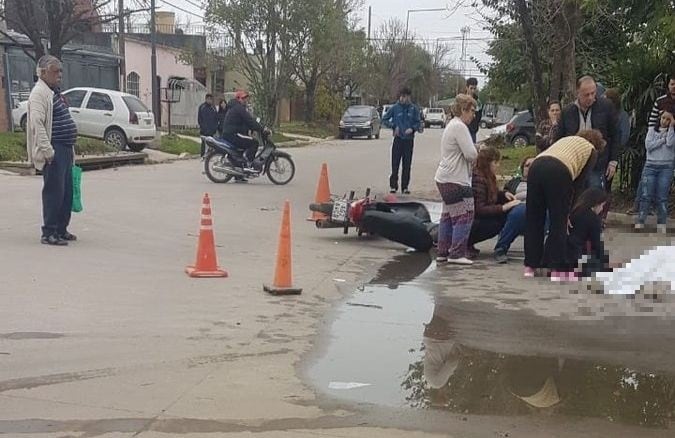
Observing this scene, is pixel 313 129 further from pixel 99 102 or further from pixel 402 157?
pixel 402 157

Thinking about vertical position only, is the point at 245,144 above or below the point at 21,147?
above

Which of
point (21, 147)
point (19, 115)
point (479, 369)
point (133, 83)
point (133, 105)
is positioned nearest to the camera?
point (479, 369)

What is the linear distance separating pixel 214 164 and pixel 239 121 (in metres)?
0.99

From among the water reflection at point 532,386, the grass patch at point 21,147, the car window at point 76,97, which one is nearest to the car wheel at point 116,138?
the grass patch at point 21,147

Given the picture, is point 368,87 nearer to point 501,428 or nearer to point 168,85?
point 168,85

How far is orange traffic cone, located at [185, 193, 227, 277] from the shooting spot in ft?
24.1

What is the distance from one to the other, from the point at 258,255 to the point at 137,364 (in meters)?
3.73

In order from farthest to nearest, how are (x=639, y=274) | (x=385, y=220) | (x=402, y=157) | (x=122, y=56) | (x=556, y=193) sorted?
(x=122, y=56) < (x=402, y=157) < (x=385, y=220) < (x=556, y=193) < (x=639, y=274)

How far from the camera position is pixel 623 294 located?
264 inches

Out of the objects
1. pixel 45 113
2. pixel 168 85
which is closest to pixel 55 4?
pixel 45 113

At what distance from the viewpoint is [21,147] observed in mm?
18625

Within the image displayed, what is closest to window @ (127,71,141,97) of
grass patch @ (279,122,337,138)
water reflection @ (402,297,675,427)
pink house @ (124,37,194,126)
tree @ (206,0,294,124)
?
pink house @ (124,37,194,126)

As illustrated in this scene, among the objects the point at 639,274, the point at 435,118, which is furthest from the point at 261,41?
the point at 435,118

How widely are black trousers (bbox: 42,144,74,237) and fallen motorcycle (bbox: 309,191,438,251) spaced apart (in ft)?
9.78
